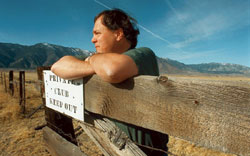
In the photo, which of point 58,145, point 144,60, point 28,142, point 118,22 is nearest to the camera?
point 144,60

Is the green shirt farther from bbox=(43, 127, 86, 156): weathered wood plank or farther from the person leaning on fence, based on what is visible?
bbox=(43, 127, 86, 156): weathered wood plank

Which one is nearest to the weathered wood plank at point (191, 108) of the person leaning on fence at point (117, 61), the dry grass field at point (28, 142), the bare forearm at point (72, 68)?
the person leaning on fence at point (117, 61)

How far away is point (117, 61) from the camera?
3.54ft

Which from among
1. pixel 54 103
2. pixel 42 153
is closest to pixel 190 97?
pixel 54 103

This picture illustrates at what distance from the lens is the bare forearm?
134 cm

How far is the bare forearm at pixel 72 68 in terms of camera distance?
1341mm

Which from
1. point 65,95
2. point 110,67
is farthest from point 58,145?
point 110,67

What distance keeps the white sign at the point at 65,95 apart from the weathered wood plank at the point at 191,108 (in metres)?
0.49

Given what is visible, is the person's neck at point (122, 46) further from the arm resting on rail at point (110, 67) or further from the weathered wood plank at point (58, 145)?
the weathered wood plank at point (58, 145)

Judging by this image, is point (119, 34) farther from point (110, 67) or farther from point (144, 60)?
point (110, 67)

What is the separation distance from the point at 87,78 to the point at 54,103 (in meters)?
0.97

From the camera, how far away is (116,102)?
120 centimetres

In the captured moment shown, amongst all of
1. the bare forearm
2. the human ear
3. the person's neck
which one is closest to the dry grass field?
the bare forearm

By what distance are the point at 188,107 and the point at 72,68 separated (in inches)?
39.6
